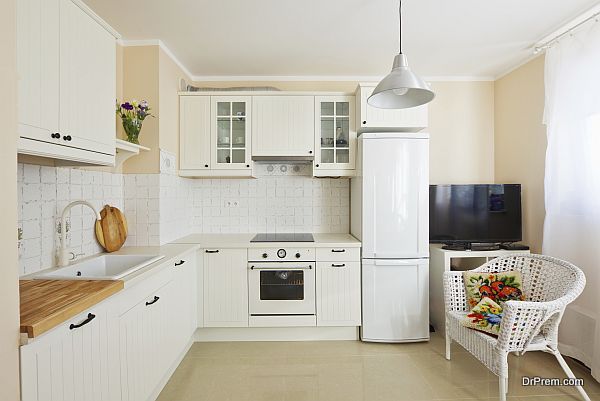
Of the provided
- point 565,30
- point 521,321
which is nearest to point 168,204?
point 521,321

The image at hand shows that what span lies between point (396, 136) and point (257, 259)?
1629 millimetres

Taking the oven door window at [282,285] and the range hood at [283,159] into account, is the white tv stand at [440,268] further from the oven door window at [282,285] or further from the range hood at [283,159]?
the range hood at [283,159]

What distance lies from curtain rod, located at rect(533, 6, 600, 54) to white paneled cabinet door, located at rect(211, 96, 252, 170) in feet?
8.37

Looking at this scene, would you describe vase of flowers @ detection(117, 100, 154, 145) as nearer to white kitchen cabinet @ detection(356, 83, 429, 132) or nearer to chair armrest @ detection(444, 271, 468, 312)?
white kitchen cabinet @ detection(356, 83, 429, 132)

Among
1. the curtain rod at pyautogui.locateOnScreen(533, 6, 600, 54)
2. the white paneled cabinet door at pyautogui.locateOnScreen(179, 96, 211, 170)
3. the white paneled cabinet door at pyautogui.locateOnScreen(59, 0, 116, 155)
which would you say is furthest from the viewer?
the white paneled cabinet door at pyautogui.locateOnScreen(179, 96, 211, 170)

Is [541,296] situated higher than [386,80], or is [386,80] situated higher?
[386,80]

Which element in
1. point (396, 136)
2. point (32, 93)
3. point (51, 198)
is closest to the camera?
point (32, 93)

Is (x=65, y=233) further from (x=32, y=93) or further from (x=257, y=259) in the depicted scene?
(x=257, y=259)

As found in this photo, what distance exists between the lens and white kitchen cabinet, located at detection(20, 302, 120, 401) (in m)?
1.09

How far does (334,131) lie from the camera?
328 centimetres

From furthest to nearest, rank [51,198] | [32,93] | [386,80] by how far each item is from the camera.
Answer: [51,198], [386,80], [32,93]

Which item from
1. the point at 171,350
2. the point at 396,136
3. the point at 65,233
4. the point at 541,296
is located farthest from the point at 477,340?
the point at 65,233

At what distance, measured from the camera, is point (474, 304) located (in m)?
2.52

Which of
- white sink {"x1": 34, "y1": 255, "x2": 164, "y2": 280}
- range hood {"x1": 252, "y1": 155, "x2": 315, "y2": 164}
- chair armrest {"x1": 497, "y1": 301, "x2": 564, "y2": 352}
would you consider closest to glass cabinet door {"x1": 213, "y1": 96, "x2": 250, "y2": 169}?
range hood {"x1": 252, "y1": 155, "x2": 315, "y2": 164}
